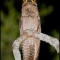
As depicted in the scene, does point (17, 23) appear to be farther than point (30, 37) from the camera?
Yes

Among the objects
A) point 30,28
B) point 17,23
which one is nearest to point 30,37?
point 30,28

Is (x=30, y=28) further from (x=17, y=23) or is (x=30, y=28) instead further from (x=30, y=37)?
(x=17, y=23)

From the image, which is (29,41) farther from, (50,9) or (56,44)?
(50,9)

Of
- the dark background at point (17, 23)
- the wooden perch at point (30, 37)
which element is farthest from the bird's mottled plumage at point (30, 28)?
the dark background at point (17, 23)

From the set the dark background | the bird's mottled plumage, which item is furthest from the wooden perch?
the dark background

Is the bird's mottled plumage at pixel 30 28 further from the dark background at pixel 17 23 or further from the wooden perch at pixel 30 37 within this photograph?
the dark background at pixel 17 23

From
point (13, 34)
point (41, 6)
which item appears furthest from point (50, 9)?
point (13, 34)
